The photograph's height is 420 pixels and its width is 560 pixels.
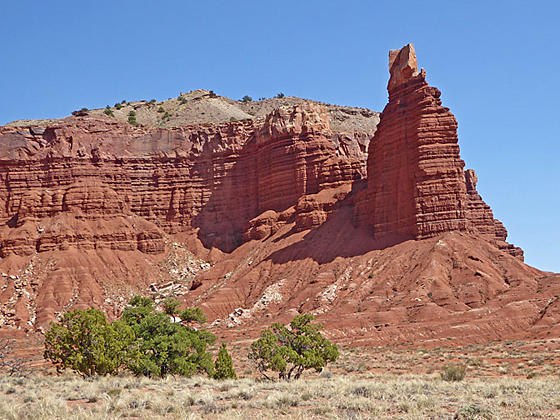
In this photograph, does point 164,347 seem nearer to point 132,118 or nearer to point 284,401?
point 284,401

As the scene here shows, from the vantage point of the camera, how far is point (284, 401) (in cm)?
1809

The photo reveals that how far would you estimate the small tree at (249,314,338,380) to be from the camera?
31484 millimetres

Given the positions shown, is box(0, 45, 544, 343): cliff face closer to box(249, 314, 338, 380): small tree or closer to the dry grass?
box(249, 314, 338, 380): small tree

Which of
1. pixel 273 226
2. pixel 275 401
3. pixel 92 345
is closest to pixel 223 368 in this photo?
pixel 92 345

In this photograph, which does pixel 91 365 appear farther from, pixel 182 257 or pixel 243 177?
pixel 243 177

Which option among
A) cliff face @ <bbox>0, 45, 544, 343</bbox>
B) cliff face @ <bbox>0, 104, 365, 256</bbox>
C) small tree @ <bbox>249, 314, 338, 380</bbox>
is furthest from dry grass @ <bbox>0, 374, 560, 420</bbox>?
cliff face @ <bbox>0, 104, 365, 256</bbox>

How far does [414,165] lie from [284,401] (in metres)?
53.2

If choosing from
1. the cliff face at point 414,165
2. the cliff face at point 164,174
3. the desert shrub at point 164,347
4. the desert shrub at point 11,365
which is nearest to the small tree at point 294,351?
the desert shrub at point 164,347

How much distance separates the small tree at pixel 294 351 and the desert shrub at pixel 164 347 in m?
3.19

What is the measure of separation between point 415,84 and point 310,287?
25307 mm

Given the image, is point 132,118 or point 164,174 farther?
point 132,118

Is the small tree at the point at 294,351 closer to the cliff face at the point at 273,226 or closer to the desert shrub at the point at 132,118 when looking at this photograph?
the cliff face at the point at 273,226

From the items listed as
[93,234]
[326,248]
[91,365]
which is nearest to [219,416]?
[91,365]

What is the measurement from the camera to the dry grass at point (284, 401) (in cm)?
1594
